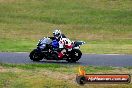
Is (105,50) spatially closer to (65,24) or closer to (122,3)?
(65,24)

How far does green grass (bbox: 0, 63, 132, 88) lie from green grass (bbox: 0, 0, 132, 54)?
18.3 metres

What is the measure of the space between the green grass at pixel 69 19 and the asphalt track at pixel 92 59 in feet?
42.4

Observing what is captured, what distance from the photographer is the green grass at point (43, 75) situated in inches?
671

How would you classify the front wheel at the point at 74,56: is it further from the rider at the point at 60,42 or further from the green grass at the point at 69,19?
the green grass at the point at 69,19

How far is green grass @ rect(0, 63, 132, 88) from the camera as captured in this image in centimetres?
1705

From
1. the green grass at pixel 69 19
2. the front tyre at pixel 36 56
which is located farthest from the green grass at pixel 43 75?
the green grass at pixel 69 19

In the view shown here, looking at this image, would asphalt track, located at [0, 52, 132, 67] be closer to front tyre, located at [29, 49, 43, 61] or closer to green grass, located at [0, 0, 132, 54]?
front tyre, located at [29, 49, 43, 61]

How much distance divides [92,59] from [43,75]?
6.33m

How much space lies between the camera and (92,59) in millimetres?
24516

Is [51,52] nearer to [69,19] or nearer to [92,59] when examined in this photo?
[92,59]

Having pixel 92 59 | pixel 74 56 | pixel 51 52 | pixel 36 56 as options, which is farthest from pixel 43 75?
pixel 92 59

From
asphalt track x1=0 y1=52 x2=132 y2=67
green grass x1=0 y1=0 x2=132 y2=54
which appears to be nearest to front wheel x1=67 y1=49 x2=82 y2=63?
asphalt track x1=0 y1=52 x2=132 y2=67

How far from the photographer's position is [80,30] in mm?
47188

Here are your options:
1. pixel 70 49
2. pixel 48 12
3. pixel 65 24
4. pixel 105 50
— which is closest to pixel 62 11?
pixel 48 12
